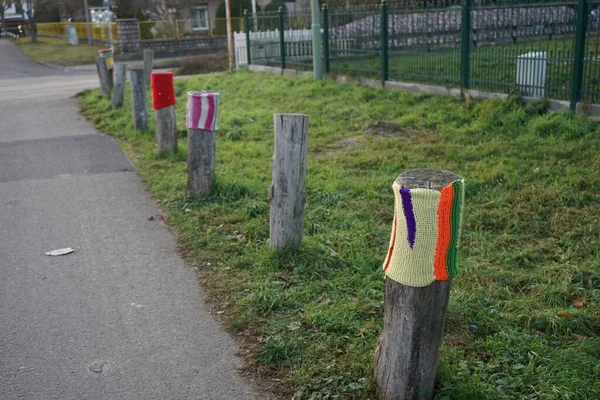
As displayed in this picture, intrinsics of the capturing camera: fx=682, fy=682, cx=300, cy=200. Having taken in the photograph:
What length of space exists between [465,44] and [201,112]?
628 centimetres

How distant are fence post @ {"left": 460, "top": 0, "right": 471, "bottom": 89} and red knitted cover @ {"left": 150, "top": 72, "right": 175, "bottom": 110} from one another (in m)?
5.33

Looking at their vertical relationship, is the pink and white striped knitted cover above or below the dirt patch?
above

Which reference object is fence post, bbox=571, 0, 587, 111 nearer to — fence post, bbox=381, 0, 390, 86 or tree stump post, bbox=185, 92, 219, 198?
fence post, bbox=381, 0, 390, 86

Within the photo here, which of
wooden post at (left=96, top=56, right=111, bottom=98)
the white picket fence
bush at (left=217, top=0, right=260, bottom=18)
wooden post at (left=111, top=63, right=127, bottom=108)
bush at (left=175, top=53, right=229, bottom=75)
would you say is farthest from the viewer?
bush at (left=217, top=0, right=260, bottom=18)

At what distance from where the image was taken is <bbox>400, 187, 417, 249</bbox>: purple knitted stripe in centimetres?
331

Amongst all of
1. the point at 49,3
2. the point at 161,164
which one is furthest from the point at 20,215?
the point at 49,3

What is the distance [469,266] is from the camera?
17.1 ft

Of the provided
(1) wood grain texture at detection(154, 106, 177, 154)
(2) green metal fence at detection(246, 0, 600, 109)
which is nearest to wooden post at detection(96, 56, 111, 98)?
(2) green metal fence at detection(246, 0, 600, 109)

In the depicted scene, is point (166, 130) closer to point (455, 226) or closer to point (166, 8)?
point (455, 226)

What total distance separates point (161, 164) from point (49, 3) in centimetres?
4989

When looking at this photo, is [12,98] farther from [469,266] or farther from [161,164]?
[469,266]

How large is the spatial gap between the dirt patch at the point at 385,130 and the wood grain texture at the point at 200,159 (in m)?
3.70

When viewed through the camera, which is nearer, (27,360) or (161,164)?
(27,360)

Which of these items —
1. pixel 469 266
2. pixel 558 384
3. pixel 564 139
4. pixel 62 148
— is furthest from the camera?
pixel 62 148
